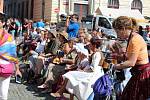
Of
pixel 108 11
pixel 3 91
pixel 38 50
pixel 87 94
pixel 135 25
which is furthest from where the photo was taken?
pixel 108 11

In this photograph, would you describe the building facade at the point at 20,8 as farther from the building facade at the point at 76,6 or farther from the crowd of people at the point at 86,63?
the crowd of people at the point at 86,63

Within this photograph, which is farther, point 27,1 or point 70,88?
point 27,1

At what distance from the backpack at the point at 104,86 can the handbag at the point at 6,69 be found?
136cm

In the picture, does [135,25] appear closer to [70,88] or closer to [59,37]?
[70,88]

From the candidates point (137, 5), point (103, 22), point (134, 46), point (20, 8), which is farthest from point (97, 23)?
point (20, 8)

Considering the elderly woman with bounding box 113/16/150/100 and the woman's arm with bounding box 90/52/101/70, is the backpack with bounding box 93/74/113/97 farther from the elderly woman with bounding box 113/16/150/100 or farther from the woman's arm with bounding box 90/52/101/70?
the woman's arm with bounding box 90/52/101/70

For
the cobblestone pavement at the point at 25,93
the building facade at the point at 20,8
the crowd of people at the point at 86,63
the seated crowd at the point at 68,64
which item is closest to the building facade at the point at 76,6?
the building facade at the point at 20,8

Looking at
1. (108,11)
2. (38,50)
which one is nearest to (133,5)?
(108,11)

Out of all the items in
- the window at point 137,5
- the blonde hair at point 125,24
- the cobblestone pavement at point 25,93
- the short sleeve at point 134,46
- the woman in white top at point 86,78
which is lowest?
the cobblestone pavement at point 25,93

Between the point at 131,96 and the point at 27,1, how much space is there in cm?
5488

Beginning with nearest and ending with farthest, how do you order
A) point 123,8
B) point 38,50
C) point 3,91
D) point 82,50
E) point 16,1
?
point 3,91, point 82,50, point 38,50, point 123,8, point 16,1

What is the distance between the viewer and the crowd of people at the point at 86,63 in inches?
233

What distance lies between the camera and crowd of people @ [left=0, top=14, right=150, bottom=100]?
5.91 meters

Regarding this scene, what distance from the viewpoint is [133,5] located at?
162 feet
